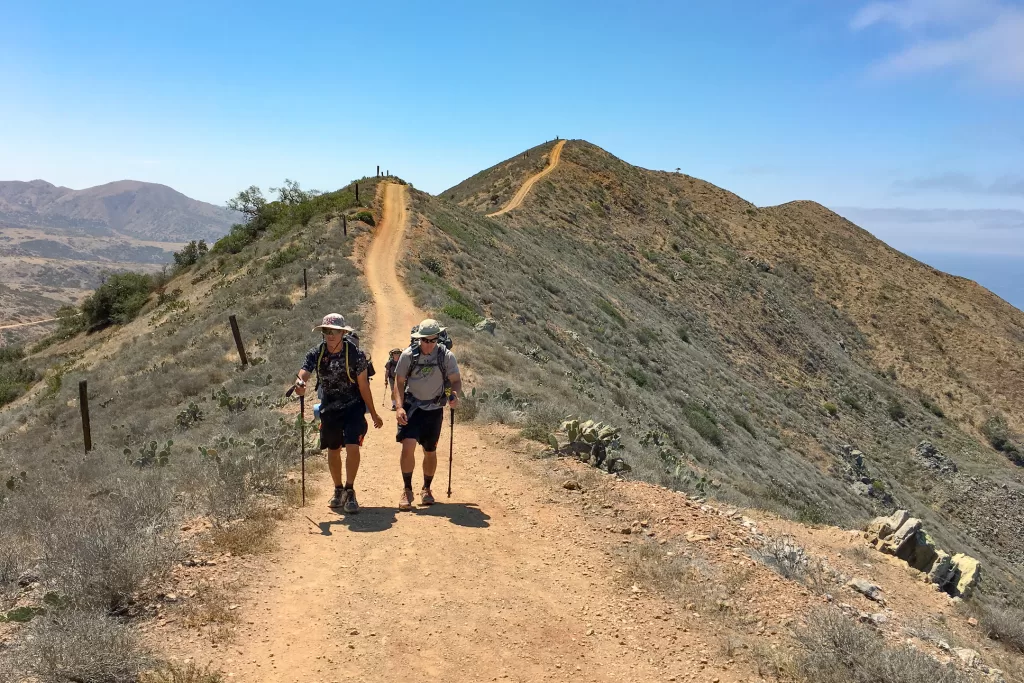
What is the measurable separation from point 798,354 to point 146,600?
139ft

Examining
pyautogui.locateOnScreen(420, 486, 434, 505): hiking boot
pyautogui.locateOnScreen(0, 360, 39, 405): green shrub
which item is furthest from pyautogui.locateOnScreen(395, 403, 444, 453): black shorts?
pyautogui.locateOnScreen(0, 360, 39, 405): green shrub

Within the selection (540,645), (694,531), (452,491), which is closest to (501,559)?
(540,645)

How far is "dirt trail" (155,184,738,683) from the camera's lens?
4.70m

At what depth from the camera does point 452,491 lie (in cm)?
812

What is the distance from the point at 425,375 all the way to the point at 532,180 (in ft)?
164

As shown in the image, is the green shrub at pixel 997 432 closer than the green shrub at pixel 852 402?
No

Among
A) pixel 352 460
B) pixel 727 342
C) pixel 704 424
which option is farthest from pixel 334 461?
pixel 727 342

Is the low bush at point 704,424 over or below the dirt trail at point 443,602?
below

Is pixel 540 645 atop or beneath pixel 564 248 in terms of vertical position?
beneath

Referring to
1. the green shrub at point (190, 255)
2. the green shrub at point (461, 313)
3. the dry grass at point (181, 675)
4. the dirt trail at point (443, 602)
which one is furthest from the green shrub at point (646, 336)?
the green shrub at point (190, 255)

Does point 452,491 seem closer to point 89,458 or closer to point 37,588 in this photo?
point 37,588

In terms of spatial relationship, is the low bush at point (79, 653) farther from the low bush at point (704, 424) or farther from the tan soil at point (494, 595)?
the low bush at point (704, 424)

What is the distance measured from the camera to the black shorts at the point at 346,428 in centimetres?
700

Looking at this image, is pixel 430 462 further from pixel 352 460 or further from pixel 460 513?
pixel 352 460
